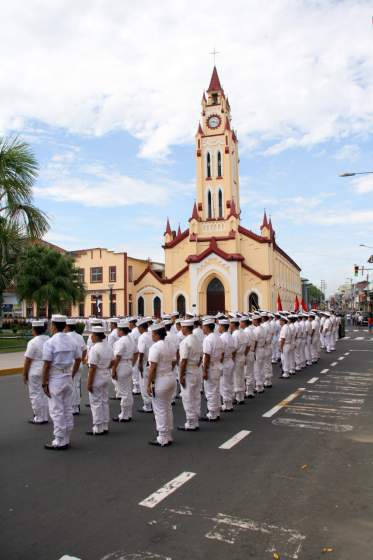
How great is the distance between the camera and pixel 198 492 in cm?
496

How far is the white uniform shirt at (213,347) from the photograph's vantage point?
852 centimetres

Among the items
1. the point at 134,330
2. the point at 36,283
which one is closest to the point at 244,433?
the point at 134,330

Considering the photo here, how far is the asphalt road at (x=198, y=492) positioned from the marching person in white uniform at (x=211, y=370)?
0.41 meters

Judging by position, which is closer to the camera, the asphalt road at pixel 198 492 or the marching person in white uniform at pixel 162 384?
the asphalt road at pixel 198 492

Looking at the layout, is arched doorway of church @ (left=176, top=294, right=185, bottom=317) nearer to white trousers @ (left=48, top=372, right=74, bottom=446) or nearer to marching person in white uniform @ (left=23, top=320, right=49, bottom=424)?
marching person in white uniform @ (left=23, top=320, right=49, bottom=424)

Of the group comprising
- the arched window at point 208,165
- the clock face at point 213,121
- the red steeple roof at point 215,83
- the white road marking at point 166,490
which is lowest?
the white road marking at point 166,490

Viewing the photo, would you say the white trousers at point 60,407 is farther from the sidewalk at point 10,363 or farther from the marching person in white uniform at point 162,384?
the sidewalk at point 10,363

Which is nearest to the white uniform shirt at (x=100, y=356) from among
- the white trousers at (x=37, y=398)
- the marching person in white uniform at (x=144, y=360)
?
the white trousers at (x=37, y=398)

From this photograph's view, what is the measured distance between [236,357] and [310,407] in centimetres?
180

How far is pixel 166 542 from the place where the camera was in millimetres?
3918

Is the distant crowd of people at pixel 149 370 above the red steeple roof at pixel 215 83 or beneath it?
beneath

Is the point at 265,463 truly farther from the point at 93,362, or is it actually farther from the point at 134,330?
the point at 134,330

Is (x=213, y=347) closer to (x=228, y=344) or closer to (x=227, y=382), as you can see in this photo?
(x=228, y=344)

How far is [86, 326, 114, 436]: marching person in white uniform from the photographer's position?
7566mm
